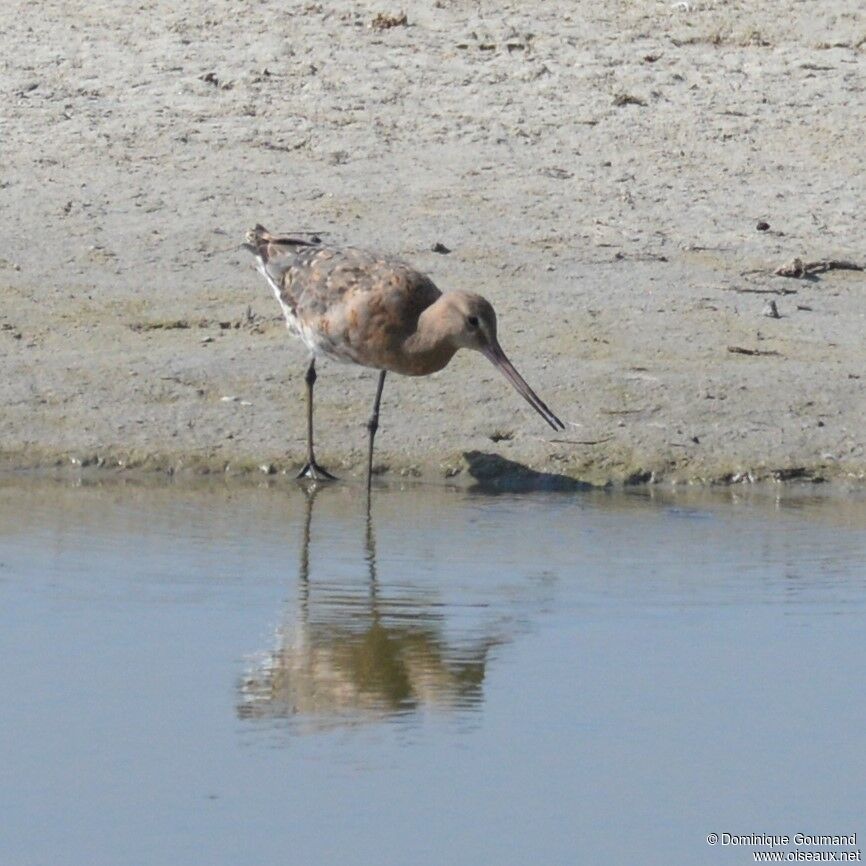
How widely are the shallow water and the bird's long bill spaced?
34cm

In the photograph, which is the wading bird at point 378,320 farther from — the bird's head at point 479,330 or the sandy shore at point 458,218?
the sandy shore at point 458,218

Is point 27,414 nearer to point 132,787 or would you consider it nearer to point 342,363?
point 342,363

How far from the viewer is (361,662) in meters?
6.61

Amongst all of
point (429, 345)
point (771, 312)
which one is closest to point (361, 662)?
point (429, 345)

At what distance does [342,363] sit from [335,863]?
15.2 feet

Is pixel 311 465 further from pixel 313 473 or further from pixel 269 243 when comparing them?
pixel 269 243

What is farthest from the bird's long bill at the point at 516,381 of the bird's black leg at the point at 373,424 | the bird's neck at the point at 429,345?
the bird's black leg at the point at 373,424

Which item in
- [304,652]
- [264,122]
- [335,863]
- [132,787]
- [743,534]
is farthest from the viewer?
[264,122]

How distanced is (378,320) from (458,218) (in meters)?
2.44

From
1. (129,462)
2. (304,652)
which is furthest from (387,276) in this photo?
(304,652)

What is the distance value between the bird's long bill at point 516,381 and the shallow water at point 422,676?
34cm

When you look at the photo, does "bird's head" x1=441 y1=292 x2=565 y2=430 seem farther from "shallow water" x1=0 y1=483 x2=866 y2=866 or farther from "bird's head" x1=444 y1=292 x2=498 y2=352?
"shallow water" x1=0 y1=483 x2=866 y2=866

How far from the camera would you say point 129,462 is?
9273 mm

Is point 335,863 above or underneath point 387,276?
underneath
